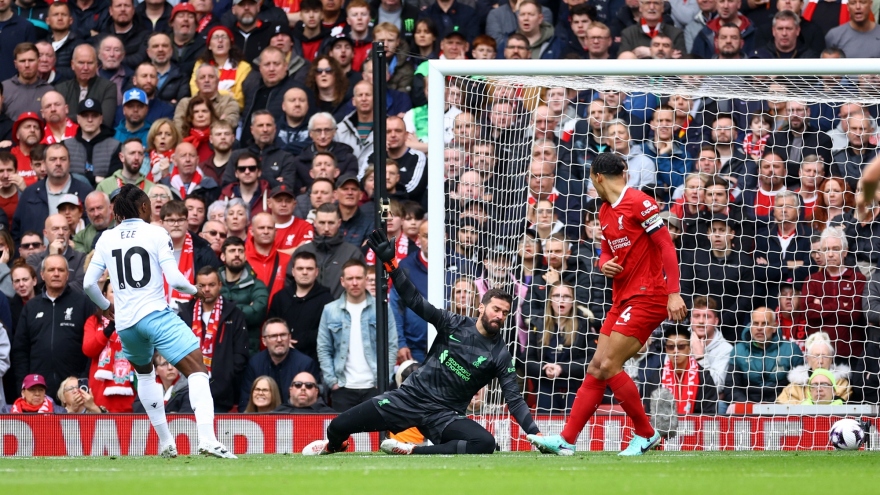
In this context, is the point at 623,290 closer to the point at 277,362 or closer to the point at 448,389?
the point at 448,389

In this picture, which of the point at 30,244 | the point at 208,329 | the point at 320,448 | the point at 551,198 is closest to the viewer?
the point at 320,448

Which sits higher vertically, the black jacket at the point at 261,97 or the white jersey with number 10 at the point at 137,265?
the black jacket at the point at 261,97

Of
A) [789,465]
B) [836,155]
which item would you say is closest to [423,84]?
[836,155]

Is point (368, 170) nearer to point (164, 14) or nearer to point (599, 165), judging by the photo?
point (164, 14)

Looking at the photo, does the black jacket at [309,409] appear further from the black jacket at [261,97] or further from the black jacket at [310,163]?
the black jacket at [261,97]

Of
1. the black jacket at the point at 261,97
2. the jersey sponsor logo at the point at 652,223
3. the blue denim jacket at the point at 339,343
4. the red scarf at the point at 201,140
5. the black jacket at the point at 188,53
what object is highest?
the black jacket at the point at 188,53

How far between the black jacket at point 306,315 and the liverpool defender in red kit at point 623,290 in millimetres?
4081

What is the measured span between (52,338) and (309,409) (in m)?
2.89

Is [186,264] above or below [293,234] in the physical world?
below

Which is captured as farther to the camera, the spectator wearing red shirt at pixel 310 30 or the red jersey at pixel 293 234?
the spectator wearing red shirt at pixel 310 30

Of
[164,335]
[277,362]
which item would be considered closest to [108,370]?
[277,362]

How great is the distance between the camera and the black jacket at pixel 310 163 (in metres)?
15.1

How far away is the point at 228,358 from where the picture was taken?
43.2 feet

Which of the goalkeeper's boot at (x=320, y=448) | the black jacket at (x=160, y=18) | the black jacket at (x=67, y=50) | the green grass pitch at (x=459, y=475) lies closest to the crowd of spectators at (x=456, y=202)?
the black jacket at (x=67, y=50)
